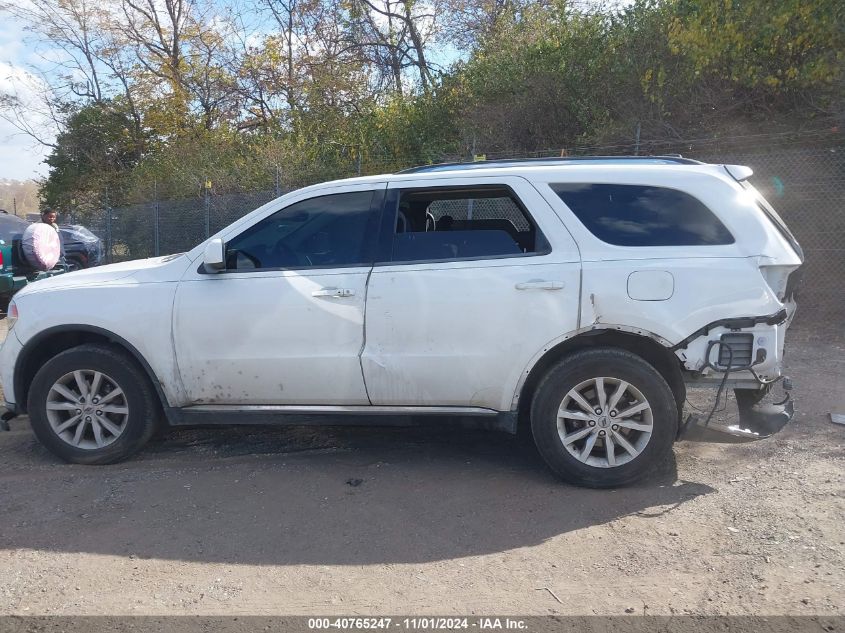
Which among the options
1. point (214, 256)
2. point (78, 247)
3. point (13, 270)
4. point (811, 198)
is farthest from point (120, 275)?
point (78, 247)

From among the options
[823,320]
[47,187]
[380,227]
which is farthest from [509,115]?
[47,187]

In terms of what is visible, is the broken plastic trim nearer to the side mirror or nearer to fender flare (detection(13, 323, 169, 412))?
the side mirror

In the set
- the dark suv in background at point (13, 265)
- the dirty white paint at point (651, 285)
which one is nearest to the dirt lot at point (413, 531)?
the dirty white paint at point (651, 285)

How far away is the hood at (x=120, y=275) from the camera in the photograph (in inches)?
190

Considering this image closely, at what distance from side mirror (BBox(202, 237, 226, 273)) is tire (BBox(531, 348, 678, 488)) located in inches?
84.8

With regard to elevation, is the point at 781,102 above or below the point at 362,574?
above

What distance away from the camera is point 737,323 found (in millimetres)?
4191

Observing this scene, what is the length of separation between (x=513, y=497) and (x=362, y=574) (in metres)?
1.19

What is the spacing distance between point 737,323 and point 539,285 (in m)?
1.15

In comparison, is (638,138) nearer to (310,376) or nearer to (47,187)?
(310,376)

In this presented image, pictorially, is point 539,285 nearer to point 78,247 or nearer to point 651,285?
point 651,285

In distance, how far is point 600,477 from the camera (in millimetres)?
4328

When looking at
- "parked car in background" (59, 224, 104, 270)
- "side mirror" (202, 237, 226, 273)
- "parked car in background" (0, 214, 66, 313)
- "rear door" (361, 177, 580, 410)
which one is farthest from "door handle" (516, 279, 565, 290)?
"parked car in background" (59, 224, 104, 270)

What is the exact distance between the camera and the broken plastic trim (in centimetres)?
418
